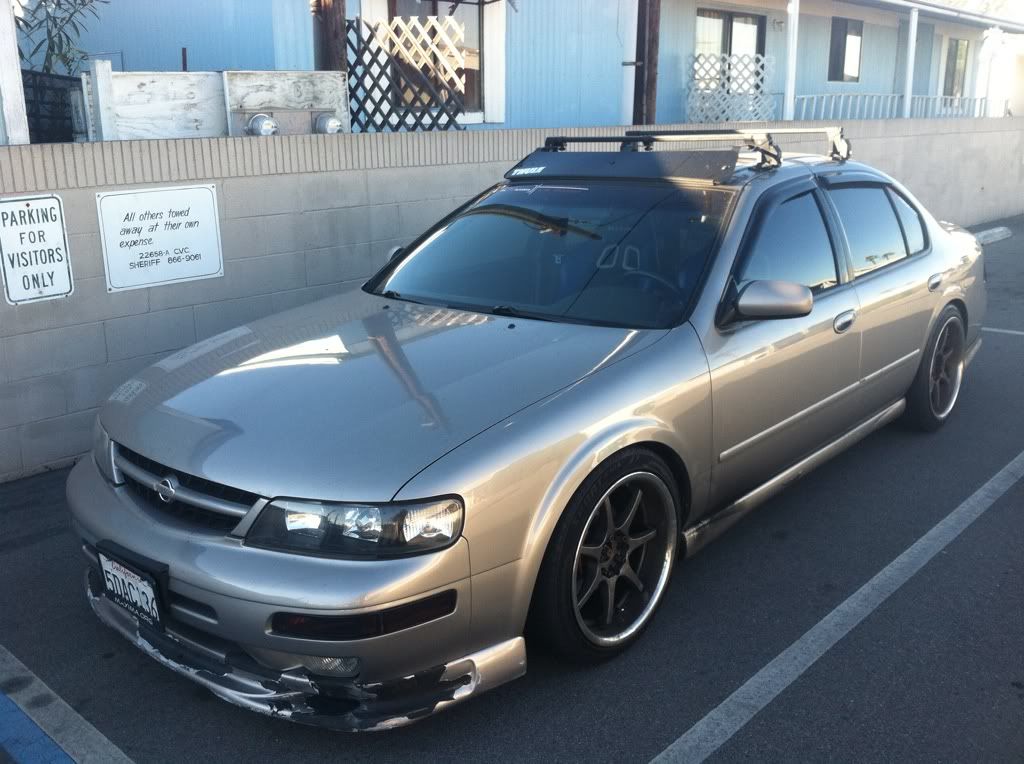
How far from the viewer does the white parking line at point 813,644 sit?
3.03 metres

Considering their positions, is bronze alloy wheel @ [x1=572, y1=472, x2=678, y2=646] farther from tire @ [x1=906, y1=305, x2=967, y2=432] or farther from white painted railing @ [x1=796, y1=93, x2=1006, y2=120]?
white painted railing @ [x1=796, y1=93, x2=1006, y2=120]

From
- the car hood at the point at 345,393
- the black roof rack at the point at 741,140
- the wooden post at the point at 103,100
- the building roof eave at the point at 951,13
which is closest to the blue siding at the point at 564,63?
the building roof eave at the point at 951,13

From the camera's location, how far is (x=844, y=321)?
439 centimetres

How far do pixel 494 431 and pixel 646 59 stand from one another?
8.68m

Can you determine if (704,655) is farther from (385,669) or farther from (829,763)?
(385,669)

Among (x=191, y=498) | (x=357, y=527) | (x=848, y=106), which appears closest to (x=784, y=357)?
(x=357, y=527)

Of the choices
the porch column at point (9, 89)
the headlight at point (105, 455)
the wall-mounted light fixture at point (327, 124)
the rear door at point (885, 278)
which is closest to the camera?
the headlight at point (105, 455)

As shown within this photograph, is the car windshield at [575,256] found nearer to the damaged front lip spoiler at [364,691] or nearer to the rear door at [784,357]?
the rear door at [784,357]

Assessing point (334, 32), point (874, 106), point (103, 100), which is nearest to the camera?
point (103, 100)

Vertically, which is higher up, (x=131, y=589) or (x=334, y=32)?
(x=334, y=32)

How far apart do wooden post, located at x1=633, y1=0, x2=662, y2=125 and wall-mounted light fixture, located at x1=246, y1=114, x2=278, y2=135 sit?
17.0ft

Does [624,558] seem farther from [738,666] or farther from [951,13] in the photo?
[951,13]

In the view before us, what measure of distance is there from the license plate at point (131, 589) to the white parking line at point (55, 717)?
40 centimetres

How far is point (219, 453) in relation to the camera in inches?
116
